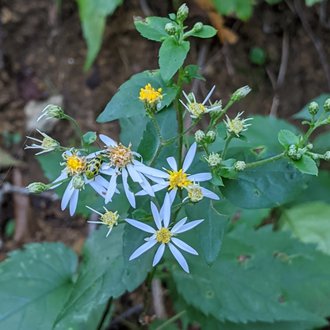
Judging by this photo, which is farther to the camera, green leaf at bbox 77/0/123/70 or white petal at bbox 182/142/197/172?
green leaf at bbox 77/0/123/70

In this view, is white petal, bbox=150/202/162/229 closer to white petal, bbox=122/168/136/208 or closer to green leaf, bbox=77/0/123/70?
white petal, bbox=122/168/136/208

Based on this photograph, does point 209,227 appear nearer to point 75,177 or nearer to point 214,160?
point 214,160

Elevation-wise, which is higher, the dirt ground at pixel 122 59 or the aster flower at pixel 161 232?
the dirt ground at pixel 122 59

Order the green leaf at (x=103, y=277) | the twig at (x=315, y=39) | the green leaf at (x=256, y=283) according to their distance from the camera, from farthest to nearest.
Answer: the twig at (x=315, y=39)
the green leaf at (x=256, y=283)
the green leaf at (x=103, y=277)

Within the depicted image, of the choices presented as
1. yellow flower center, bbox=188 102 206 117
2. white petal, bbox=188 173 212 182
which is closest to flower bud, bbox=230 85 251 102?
yellow flower center, bbox=188 102 206 117

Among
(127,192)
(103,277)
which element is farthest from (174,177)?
(103,277)

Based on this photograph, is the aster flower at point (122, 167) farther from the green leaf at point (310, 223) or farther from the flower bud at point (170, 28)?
the green leaf at point (310, 223)

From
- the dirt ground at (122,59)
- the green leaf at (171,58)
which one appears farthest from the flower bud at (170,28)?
the dirt ground at (122,59)
